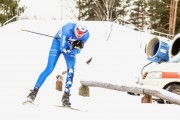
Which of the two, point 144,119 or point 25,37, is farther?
point 25,37

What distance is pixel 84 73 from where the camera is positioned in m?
23.4

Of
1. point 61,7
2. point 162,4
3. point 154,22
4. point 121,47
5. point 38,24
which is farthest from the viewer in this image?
point 154,22

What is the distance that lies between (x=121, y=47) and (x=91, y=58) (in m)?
3.82

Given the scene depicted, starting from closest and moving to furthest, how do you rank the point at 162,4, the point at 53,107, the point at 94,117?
1. the point at 94,117
2. the point at 53,107
3. the point at 162,4

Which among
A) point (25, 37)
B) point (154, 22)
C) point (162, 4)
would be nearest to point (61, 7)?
point (162, 4)

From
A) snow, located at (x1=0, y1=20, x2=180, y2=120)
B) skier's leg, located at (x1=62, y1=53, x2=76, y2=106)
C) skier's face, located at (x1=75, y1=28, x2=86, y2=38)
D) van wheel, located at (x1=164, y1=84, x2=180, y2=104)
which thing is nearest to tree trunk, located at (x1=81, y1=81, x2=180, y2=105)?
snow, located at (x1=0, y1=20, x2=180, y2=120)

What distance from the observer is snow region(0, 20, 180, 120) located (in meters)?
8.23

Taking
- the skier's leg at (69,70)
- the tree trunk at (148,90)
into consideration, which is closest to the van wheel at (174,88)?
the tree trunk at (148,90)

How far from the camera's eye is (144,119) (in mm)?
7969

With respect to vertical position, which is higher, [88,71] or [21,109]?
[21,109]

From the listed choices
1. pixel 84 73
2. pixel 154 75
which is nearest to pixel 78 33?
pixel 154 75

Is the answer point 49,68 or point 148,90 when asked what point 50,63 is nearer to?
point 49,68

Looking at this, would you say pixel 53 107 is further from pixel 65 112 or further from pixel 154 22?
pixel 154 22

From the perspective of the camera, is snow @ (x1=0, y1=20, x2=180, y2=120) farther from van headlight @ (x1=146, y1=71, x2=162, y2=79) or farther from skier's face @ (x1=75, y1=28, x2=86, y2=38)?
skier's face @ (x1=75, y1=28, x2=86, y2=38)
